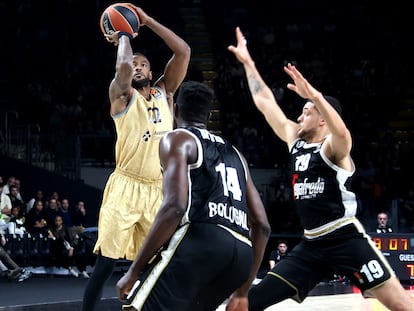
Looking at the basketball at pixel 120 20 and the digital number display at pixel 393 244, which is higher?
the basketball at pixel 120 20

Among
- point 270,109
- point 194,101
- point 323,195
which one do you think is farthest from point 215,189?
point 270,109

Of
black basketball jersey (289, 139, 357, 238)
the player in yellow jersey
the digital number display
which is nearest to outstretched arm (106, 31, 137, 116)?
the player in yellow jersey

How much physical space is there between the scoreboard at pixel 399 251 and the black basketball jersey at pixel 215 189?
843 cm

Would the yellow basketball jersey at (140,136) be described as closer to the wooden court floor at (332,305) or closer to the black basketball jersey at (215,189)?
the black basketball jersey at (215,189)

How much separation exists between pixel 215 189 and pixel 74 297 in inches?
287

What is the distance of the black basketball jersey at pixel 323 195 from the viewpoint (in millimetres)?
6242

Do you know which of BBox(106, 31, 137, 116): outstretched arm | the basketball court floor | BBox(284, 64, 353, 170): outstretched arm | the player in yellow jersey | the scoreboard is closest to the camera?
BBox(284, 64, 353, 170): outstretched arm

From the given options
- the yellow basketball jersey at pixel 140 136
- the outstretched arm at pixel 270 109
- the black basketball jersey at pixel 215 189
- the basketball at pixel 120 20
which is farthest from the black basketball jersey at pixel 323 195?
the black basketball jersey at pixel 215 189

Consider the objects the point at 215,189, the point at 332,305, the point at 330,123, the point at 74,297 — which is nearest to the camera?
the point at 215,189

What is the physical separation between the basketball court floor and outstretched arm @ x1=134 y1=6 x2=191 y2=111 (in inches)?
101

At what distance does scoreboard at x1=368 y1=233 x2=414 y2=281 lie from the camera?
1253 centimetres

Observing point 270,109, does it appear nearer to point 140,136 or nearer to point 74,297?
point 140,136

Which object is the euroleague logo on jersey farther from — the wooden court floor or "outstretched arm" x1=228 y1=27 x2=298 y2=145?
the wooden court floor

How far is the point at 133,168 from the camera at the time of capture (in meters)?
6.65
